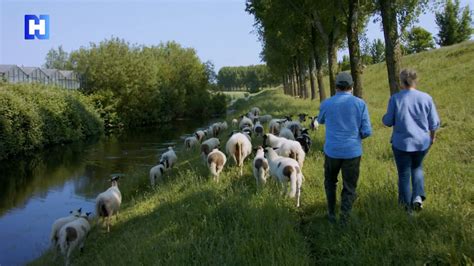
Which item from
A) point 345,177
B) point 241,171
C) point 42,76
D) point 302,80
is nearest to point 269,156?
point 241,171

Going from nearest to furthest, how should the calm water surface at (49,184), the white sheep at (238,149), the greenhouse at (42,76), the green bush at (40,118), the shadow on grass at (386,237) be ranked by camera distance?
the shadow on grass at (386,237), the white sheep at (238,149), the calm water surface at (49,184), the green bush at (40,118), the greenhouse at (42,76)

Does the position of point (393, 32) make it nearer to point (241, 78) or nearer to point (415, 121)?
point (415, 121)

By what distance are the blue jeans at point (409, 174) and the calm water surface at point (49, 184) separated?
9.35 m

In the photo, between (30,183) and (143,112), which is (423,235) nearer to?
(30,183)

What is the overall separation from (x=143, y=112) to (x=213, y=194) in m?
50.6

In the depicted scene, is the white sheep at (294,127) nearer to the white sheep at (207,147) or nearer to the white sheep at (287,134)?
the white sheep at (287,134)

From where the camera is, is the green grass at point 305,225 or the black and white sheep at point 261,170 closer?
the green grass at point 305,225

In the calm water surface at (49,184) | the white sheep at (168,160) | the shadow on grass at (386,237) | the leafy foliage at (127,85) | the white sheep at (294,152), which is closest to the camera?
the shadow on grass at (386,237)

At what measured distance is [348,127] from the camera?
6312 millimetres

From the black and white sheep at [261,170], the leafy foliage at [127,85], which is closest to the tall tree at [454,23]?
the leafy foliage at [127,85]

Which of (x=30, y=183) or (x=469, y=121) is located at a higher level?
(x=469, y=121)

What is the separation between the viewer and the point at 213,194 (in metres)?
8.45

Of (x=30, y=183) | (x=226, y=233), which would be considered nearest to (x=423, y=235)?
(x=226, y=233)

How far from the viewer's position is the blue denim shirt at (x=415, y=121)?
636 centimetres
